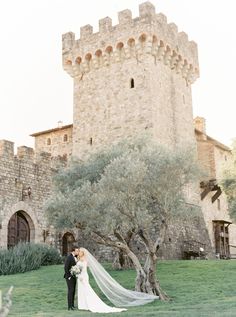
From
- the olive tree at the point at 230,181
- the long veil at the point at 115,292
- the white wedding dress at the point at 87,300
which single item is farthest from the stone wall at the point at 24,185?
the white wedding dress at the point at 87,300

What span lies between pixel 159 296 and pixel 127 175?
11.6ft

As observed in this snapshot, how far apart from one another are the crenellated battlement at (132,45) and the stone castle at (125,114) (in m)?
0.05

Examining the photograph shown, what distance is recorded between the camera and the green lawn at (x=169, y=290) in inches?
401

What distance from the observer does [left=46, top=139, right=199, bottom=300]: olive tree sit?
1395 cm

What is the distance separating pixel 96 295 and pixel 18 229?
34.5 ft

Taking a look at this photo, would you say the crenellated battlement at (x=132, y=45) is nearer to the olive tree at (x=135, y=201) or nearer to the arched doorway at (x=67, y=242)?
the arched doorway at (x=67, y=242)

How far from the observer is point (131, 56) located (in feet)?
Answer: 87.3

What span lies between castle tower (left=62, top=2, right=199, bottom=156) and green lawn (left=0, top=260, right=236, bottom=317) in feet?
30.9

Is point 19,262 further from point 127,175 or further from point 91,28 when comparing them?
point 91,28

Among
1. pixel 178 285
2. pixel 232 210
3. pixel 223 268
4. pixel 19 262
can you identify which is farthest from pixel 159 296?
pixel 232 210

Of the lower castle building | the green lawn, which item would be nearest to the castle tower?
the lower castle building

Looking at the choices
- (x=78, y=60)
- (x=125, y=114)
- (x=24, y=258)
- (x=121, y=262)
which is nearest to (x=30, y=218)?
(x=24, y=258)

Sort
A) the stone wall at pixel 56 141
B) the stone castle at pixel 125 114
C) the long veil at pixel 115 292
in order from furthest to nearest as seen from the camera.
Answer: the stone wall at pixel 56 141 → the stone castle at pixel 125 114 → the long veil at pixel 115 292

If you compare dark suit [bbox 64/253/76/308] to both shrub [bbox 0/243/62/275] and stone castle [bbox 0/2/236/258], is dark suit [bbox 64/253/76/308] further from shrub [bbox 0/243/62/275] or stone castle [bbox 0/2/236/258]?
stone castle [bbox 0/2/236/258]
